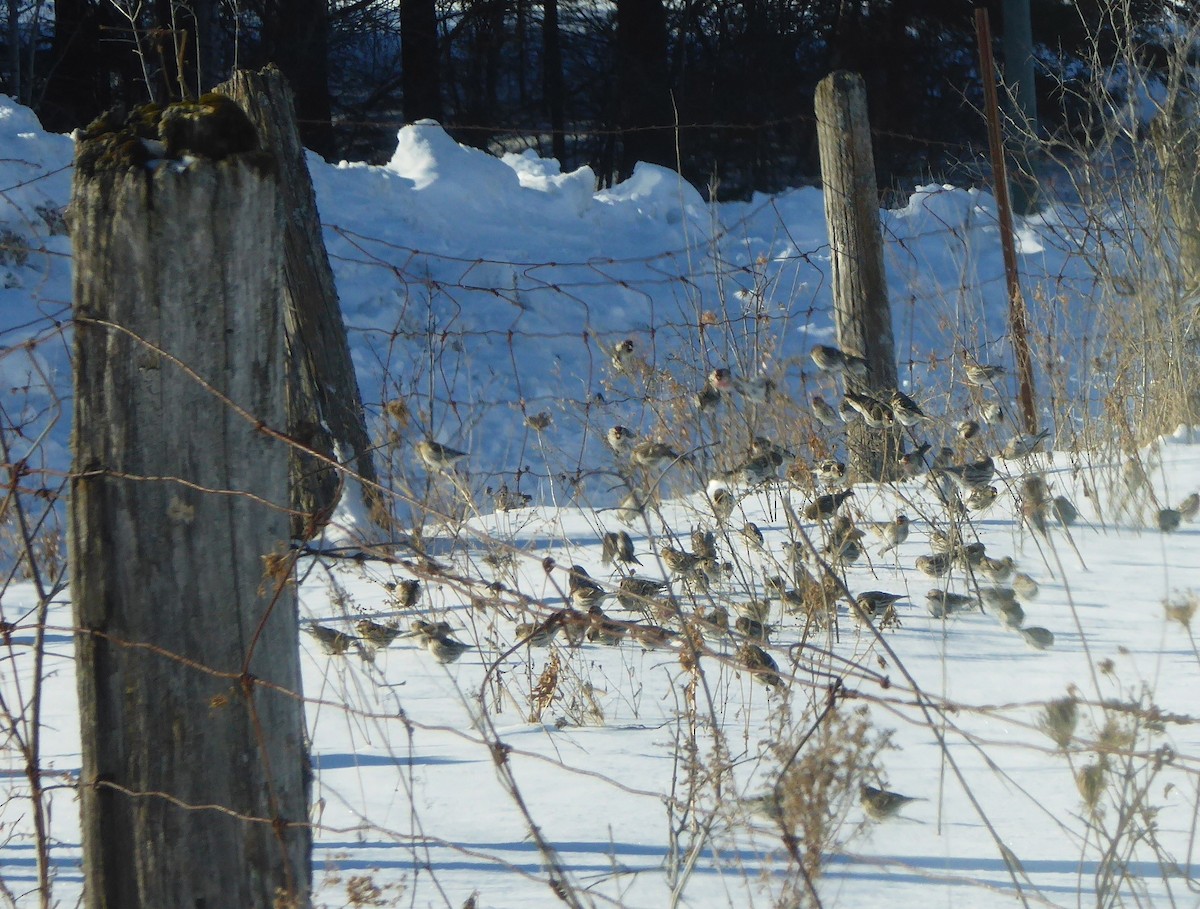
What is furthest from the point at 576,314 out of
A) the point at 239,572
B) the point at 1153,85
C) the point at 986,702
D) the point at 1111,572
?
the point at 1153,85

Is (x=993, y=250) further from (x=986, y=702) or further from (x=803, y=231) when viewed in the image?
(x=986, y=702)

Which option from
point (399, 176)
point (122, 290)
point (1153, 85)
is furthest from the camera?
point (1153, 85)

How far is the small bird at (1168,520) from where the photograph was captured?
4352 mm

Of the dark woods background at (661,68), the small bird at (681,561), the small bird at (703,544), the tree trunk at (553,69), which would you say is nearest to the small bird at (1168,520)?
the small bird at (703,544)

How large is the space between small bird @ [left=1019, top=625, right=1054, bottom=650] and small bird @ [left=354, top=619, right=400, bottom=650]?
5.67 ft

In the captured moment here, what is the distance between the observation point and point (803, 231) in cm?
1316

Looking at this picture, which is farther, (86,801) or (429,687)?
(429,687)

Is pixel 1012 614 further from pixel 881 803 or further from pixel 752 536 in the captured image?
pixel 881 803

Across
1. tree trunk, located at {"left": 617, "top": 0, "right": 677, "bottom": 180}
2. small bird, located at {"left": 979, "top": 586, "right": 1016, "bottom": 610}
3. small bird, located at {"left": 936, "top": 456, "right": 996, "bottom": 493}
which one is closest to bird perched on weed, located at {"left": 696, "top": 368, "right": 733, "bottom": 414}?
small bird, located at {"left": 936, "top": 456, "right": 996, "bottom": 493}

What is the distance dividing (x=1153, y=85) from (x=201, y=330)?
1905 centimetres

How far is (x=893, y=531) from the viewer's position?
14.3 feet

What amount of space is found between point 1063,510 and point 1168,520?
0.35 metres

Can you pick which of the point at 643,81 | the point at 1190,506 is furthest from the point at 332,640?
the point at 643,81

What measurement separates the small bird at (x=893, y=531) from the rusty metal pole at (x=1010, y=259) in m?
1.80
